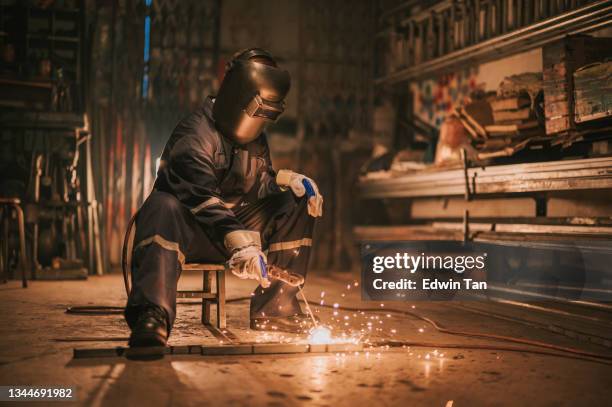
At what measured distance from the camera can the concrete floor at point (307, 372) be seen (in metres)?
2.28

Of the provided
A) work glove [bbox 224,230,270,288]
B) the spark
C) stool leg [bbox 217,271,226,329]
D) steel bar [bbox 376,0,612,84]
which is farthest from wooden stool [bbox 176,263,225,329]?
steel bar [bbox 376,0,612,84]

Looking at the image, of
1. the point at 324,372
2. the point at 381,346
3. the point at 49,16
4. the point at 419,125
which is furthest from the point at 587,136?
the point at 49,16

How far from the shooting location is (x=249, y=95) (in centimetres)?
348

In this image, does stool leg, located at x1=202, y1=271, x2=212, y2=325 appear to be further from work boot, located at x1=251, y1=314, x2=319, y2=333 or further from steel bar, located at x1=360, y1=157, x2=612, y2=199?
steel bar, located at x1=360, y1=157, x2=612, y2=199

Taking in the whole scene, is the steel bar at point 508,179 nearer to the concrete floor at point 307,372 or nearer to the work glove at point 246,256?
the concrete floor at point 307,372

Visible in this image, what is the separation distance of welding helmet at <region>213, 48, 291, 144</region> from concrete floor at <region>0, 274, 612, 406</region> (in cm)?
101

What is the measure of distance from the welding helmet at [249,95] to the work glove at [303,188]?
0.94 feet

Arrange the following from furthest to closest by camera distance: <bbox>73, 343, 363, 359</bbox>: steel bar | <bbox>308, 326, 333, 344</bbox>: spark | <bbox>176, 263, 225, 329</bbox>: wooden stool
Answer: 1. <bbox>176, 263, 225, 329</bbox>: wooden stool
2. <bbox>308, 326, 333, 344</bbox>: spark
3. <bbox>73, 343, 363, 359</bbox>: steel bar

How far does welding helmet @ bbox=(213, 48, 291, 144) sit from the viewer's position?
3.47 metres

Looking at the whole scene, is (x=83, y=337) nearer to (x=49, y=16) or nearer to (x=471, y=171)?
(x=471, y=171)

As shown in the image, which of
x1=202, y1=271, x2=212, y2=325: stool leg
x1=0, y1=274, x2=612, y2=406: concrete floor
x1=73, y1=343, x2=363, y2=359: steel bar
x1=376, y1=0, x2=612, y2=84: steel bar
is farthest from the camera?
x1=376, y1=0, x2=612, y2=84: steel bar

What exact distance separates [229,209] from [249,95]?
0.57m

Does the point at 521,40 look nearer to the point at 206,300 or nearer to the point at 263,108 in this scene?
the point at 263,108

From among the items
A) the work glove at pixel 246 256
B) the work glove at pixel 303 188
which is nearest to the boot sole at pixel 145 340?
the work glove at pixel 246 256
